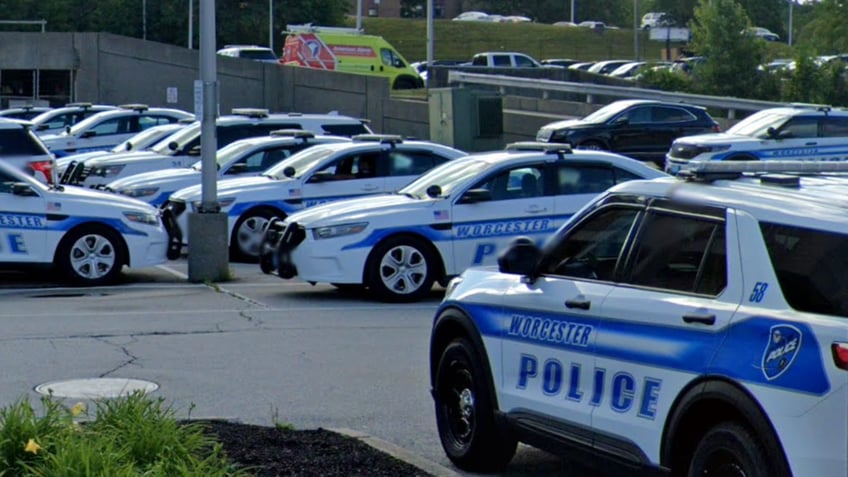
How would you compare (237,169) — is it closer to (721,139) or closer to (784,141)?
(721,139)

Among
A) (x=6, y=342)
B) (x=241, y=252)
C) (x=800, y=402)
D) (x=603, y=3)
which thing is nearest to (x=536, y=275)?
(x=800, y=402)

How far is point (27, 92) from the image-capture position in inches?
2015

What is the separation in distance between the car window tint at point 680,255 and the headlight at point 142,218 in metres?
11.3

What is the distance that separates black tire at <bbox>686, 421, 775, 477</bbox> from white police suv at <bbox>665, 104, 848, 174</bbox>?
22.4 meters

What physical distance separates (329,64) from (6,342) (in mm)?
43005

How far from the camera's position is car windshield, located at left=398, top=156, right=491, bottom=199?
623 inches

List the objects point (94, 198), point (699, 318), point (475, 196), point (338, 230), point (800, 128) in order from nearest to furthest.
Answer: point (699, 318) → point (338, 230) → point (475, 196) → point (94, 198) → point (800, 128)

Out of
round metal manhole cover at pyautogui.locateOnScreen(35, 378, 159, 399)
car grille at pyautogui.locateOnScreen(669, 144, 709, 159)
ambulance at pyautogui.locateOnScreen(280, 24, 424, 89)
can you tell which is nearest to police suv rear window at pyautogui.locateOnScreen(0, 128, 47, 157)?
round metal manhole cover at pyautogui.locateOnScreen(35, 378, 159, 399)

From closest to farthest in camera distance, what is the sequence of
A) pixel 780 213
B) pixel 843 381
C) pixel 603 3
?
pixel 843 381 < pixel 780 213 < pixel 603 3

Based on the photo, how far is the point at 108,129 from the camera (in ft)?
106

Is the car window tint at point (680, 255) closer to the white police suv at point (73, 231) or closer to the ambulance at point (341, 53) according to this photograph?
the white police suv at point (73, 231)

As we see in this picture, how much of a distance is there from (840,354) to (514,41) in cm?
8332

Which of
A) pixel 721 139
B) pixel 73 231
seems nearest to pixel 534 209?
pixel 73 231

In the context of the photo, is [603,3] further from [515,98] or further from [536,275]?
[536,275]
